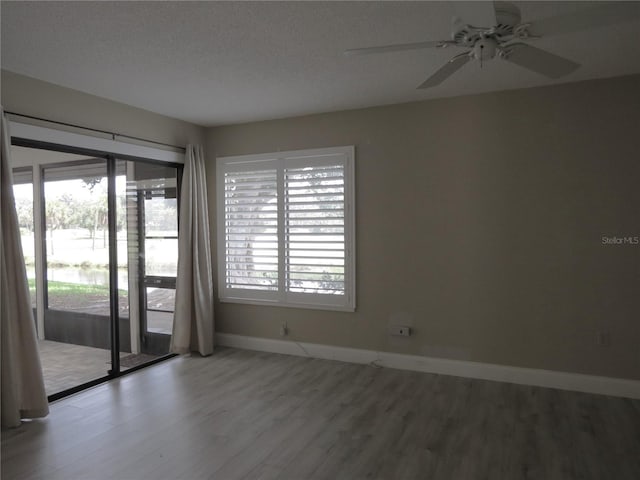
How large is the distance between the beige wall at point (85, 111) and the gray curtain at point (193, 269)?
304 millimetres

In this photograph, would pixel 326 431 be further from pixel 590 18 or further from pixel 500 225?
pixel 590 18

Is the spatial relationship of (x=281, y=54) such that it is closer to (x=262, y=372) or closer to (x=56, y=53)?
(x=56, y=53)

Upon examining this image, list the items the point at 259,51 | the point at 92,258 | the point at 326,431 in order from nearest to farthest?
the point at 259,51 → the point at 326,431 → the point at 92,258

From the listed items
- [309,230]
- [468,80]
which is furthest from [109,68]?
[468,80]

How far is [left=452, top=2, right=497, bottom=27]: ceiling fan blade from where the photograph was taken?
5.75 feet

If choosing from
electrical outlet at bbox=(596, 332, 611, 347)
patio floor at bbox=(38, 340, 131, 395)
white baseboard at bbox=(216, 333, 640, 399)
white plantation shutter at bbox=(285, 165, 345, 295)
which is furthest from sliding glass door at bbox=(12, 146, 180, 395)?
electrical outlet at bbox=(596, 332, 611, 347)

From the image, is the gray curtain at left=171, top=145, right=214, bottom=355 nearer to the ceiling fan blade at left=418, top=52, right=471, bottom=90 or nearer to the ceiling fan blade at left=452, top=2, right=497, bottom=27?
the ceiling fan blade at left=418, top=52, right=471, bottom=90

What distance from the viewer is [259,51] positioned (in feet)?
9.82

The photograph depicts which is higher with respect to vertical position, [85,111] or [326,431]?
[85,111]

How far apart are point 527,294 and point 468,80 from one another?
76.1 inches

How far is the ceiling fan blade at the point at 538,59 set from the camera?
88.3 inches

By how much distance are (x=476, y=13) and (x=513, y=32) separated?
1.50ft

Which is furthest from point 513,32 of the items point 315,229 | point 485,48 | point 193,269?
point 193,269

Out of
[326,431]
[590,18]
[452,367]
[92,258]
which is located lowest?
[326,431]
